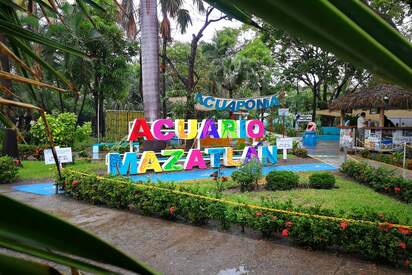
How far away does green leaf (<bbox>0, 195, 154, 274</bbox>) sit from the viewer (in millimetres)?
295

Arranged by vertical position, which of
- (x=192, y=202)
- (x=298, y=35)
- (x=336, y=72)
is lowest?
(x=192, y=202)

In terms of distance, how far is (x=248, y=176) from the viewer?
27.6 ft

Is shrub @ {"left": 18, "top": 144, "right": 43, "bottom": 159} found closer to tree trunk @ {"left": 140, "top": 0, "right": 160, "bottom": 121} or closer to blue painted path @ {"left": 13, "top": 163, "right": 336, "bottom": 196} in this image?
blue painted path @ {"left": 13, "top": 163, "right": 336, "bottom": 196}

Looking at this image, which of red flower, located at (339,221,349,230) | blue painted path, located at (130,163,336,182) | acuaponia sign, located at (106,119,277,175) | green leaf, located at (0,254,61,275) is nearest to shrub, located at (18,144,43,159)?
acuaponia sign, located at (106,119,277,175)

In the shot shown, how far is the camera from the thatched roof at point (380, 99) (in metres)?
12.7

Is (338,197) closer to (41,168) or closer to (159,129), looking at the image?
(159,129)

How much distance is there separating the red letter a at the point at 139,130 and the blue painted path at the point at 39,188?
8.75ft

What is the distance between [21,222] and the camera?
0.98 ft

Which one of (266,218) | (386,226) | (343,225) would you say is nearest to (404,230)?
(386,226)

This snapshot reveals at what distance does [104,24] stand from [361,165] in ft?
45.8

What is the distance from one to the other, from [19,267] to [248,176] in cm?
818

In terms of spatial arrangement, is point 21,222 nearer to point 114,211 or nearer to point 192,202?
point 192,202

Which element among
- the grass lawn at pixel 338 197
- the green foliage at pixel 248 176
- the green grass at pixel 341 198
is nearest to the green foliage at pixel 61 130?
the grass lawn at pixel 338 197

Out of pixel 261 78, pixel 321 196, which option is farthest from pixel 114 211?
pixel 261 78
